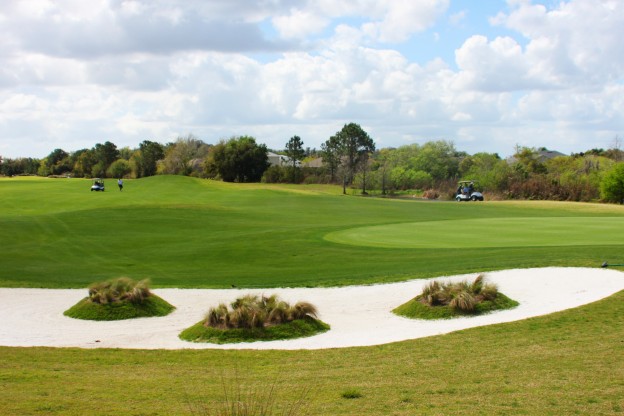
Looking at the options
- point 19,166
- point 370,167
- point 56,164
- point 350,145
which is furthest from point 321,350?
point 19,166

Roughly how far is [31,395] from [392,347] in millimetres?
6381

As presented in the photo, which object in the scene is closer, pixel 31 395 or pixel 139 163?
pixel 31 395

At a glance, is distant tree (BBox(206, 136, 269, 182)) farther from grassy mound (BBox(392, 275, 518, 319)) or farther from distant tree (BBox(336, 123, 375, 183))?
grassy mound (BBox(392, 275, 518, 319))

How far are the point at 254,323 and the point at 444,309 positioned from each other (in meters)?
4.52

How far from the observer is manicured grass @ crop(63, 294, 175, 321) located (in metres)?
16.4

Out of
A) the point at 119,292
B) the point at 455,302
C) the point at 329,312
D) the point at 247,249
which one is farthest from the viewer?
the point at 247,249

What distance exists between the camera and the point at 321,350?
12.2m

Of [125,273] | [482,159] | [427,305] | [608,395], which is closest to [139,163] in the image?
[482,159]

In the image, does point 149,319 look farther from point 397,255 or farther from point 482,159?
point 482,159

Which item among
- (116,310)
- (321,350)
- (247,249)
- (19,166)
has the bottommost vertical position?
(116,310)

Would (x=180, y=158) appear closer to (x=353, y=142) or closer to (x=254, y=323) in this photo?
(x=353, y=142)

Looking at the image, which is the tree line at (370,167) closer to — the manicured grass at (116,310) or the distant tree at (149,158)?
the distant tree at (149,158)

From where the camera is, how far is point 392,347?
39.8ft

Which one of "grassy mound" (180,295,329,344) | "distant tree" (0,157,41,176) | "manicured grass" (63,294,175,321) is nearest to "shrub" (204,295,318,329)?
"grassy mound" (180,295,329,344)
